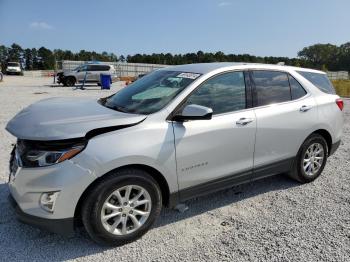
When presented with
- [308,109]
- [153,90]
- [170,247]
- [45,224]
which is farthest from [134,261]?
[308,109]

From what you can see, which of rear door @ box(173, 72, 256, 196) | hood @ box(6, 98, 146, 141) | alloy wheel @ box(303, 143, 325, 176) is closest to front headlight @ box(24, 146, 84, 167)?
hood @ box(6, 98, 146, 141)

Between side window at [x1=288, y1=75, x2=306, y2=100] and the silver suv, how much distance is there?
0.01 m

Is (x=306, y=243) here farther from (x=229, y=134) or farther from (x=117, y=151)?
(x=117, y=151)

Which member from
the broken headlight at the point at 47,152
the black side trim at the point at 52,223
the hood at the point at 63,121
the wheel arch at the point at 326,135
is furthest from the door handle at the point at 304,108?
the black side trim at the point at 52,223

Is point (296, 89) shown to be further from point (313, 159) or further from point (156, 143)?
point (156, 143)

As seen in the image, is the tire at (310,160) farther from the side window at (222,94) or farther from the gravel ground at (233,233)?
the side window at (222,94)

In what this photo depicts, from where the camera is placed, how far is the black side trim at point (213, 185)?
349 cm

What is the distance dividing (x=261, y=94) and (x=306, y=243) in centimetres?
178

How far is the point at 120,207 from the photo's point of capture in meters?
3.09

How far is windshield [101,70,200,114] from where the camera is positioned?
3490 millimetres

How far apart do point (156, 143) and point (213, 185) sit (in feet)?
3.03

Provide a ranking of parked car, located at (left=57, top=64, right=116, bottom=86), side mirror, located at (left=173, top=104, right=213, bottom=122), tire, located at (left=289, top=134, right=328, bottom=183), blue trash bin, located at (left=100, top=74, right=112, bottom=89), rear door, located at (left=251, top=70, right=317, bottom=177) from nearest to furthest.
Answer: side mirror, located at (left=173, top=104, right=213, bottom=122) → rear door, located at (left=251, top=70, right=317, bottom=177) → tire, located at (left=289, top=134, right=328, bottom=183) → blue trash bin, located at (left=100, top=74, right=112, bottom=89) → parked car, located at (left=57, top=64, right=116, bottom=86)

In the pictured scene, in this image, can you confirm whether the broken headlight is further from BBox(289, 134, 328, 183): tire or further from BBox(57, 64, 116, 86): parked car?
BBox(57, 64, 116, 86): parked car

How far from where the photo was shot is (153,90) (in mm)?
3816
